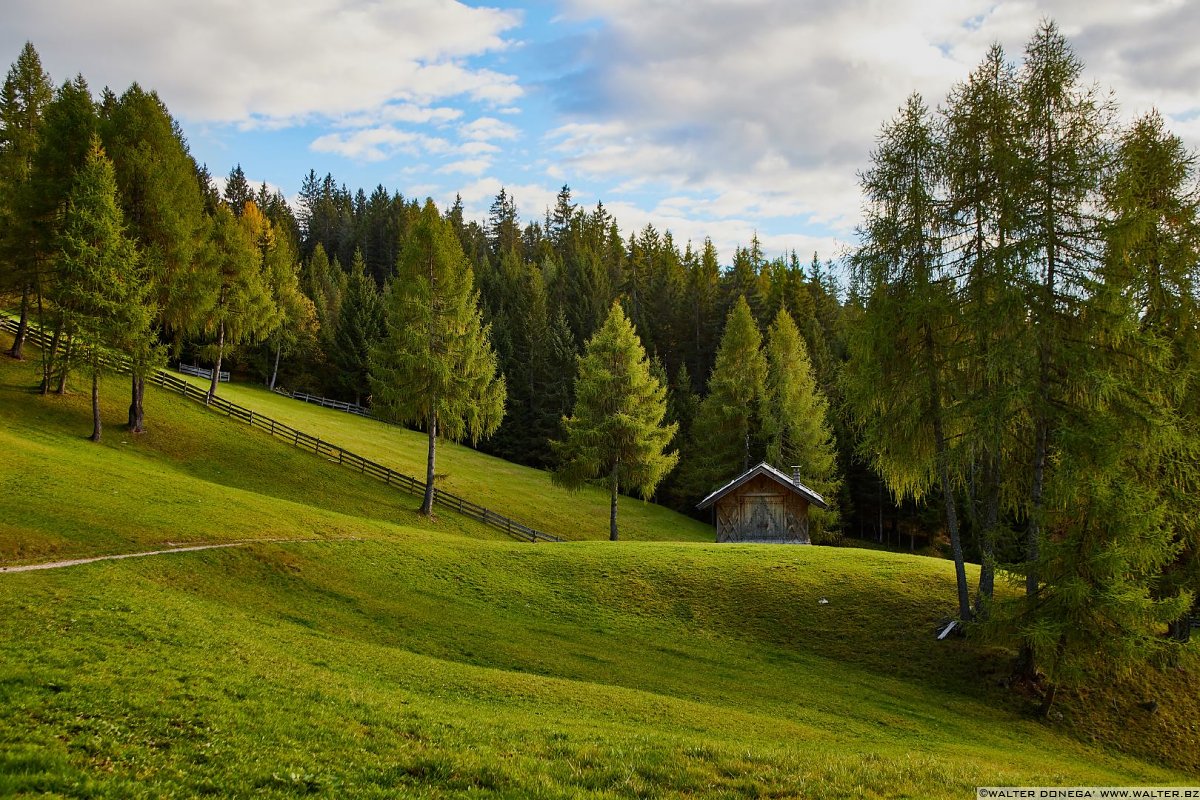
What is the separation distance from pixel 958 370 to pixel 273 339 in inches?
2612

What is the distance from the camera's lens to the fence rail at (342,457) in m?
40.3

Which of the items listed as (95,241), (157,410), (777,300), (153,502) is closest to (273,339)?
(157,410)

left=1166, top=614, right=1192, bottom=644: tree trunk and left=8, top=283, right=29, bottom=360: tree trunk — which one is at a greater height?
left=8, top=283, right=29, bottom=360: tree trunk

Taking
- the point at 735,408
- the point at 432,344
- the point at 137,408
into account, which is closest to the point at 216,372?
the point at 137,408

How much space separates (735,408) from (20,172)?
49.3m

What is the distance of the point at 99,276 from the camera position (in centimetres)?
3167

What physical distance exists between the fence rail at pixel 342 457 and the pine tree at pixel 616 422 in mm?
4851

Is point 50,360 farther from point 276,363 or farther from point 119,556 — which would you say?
point 276,363

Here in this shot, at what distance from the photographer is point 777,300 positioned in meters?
76.1

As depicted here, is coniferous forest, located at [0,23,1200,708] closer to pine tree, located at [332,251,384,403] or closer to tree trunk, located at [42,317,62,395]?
tree trunk, located at [42,317,62,395]

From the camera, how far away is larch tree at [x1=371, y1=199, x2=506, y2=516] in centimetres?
3697

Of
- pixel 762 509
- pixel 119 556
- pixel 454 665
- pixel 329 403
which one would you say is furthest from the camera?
pixel 329 403

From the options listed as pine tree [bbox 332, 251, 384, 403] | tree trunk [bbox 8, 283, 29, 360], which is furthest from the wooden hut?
pine tree [bbox 332, 251, 384, 403]

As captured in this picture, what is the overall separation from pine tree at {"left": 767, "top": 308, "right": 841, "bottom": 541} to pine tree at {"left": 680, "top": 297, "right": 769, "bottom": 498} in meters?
2.07
